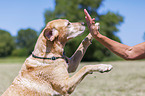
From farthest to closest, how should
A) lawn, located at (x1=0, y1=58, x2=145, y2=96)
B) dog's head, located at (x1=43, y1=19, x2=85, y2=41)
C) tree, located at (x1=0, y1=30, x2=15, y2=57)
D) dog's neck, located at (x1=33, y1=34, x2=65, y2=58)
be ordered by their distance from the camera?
tree, located at (x1=0, y1=30, x2=15, y2=57)
lawn, located at (x1=0, y1=58, x2=145, y2=96)
dog's head, located at (x1=43, y1=19, x2=85, y2=41)
dog's neck, located at (x1=33, y1=34, x2=65, y2=58)

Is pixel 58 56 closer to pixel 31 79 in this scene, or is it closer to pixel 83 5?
pixel 31 79

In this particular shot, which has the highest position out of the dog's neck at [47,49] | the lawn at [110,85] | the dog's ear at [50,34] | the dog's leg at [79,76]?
the dog's ear at [50,34]

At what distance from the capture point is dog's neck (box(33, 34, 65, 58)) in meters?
3.75

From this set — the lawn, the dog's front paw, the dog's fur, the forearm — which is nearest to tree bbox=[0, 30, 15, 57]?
the lawn

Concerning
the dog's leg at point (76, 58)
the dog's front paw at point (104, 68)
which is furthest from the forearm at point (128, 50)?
the dog's leg at point (76, 58)

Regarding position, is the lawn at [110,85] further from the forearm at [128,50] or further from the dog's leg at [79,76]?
the forearm at [128,50]

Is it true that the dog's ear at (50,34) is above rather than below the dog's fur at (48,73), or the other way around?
above

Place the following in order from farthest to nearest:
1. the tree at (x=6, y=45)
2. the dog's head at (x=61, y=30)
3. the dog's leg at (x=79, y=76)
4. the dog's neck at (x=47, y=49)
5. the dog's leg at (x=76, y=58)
A: the tree at (x=6, y=45) → the dog's leg at (x=76, y=58) → the dog's head at (x=61, y=30) → the dog's neck at (x=47, y=49) → the dog's leg at (x=79, y=76)

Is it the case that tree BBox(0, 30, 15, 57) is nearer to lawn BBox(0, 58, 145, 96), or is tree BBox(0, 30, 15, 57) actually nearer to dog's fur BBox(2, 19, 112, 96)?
lawn BBox(0, 58, 145, 96)

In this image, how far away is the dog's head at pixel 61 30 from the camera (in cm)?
387

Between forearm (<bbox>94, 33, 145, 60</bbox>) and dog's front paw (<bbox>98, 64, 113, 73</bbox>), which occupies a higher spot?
forearm (<bbox>94, 33, 145, 60</bbox>)

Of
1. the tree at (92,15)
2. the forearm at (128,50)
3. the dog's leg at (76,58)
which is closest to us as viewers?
the forearm at (128,50)

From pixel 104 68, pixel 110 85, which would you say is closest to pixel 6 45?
pixel 110 85

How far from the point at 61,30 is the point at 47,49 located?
0.54 metres
